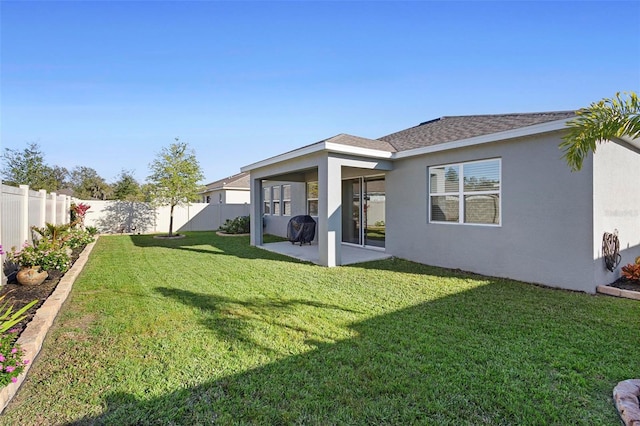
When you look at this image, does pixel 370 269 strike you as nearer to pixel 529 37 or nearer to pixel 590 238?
pixel 590 238

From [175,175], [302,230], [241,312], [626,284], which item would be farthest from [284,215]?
[626,284]

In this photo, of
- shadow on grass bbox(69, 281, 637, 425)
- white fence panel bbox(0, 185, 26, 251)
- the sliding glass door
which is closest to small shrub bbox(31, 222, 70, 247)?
white fence panel bbox(0, 185, 26, 251)

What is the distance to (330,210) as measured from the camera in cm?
858

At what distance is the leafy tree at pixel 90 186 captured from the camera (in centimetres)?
3691

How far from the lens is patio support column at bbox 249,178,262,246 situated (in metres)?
12.7

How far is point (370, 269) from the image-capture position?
8.34 m

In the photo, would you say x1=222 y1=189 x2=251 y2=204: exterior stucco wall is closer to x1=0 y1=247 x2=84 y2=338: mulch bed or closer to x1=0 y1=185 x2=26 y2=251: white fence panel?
x1=0 y1=185 x2=26 y2=251: white fence panel

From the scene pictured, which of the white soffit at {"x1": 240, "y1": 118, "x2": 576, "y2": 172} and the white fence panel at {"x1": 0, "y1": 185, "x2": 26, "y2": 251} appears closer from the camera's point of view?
the white fence panel at {"x1": 0, "y1": 185, "x2": 26, "y2": 251}

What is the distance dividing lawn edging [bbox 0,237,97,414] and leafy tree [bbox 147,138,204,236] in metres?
10.6

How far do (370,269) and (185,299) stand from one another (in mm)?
4543

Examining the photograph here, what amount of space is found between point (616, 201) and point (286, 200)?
12504mm

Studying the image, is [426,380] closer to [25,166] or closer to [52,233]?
[52,233]

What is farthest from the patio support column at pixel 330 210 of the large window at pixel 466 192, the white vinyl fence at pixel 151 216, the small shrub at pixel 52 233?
the white vinyl fence at pixel 151 216

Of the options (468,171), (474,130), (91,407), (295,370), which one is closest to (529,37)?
(474,130)
